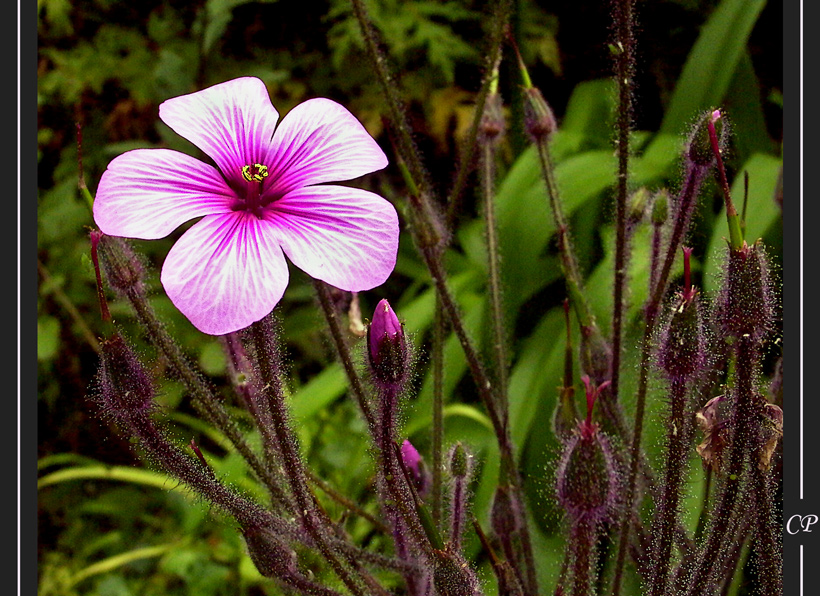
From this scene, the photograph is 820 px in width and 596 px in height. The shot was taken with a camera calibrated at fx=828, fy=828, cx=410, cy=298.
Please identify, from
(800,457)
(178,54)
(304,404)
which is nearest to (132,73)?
(178,54)

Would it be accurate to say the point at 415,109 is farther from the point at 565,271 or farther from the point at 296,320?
A: the point at 565,271

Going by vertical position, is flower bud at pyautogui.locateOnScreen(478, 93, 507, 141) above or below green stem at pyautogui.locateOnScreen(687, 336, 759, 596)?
above

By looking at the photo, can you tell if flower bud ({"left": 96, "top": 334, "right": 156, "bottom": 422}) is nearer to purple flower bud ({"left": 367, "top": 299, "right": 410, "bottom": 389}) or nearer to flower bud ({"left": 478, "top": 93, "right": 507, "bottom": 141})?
purple flower bud ({"left": 367, "top": 299, "right": 410, "bottom": 389})

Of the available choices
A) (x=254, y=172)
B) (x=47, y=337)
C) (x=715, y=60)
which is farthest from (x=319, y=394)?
(x=715, y=60)

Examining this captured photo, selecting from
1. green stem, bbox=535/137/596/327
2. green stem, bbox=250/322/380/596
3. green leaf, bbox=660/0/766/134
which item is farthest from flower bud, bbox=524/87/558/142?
green leaf, bbox=660/0/766/134

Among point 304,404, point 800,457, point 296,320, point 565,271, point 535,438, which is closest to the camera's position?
point 800,457

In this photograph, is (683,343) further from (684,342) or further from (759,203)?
(759,203)
